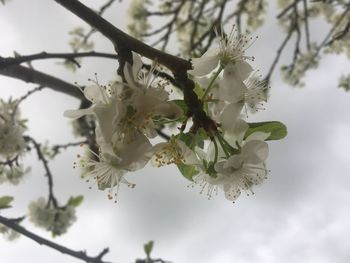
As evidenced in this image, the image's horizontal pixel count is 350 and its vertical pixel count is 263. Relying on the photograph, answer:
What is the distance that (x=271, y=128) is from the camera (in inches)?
60.7

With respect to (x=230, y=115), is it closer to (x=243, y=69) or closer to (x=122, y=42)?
(x=243, y=69)

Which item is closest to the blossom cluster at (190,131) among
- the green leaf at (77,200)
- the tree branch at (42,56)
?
the tree branch at (42,56)

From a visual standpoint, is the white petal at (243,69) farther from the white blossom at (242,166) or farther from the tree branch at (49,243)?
the tree branch at (49,243)

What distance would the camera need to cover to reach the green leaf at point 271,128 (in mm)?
1532

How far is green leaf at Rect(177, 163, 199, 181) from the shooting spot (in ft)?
5.17

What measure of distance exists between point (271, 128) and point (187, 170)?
32 cm

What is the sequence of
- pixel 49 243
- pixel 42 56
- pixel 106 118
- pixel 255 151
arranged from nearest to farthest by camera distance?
pixel 106 118
pixel 255 151
pixel 42 56
pixel 49 243

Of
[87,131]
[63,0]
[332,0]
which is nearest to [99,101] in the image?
[63,0]

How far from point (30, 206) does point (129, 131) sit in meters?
3.73

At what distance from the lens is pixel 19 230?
7.68 ft

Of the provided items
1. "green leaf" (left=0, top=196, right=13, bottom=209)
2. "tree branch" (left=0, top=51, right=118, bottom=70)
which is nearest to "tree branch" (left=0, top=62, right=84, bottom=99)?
"tree branch" (left=0, top=51, right=118, bottom=70)

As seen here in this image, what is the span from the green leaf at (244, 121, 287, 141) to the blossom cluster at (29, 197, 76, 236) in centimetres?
313

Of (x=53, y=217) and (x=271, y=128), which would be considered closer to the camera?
(x=271, y=128)

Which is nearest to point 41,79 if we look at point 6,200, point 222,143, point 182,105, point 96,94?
point 6,200
